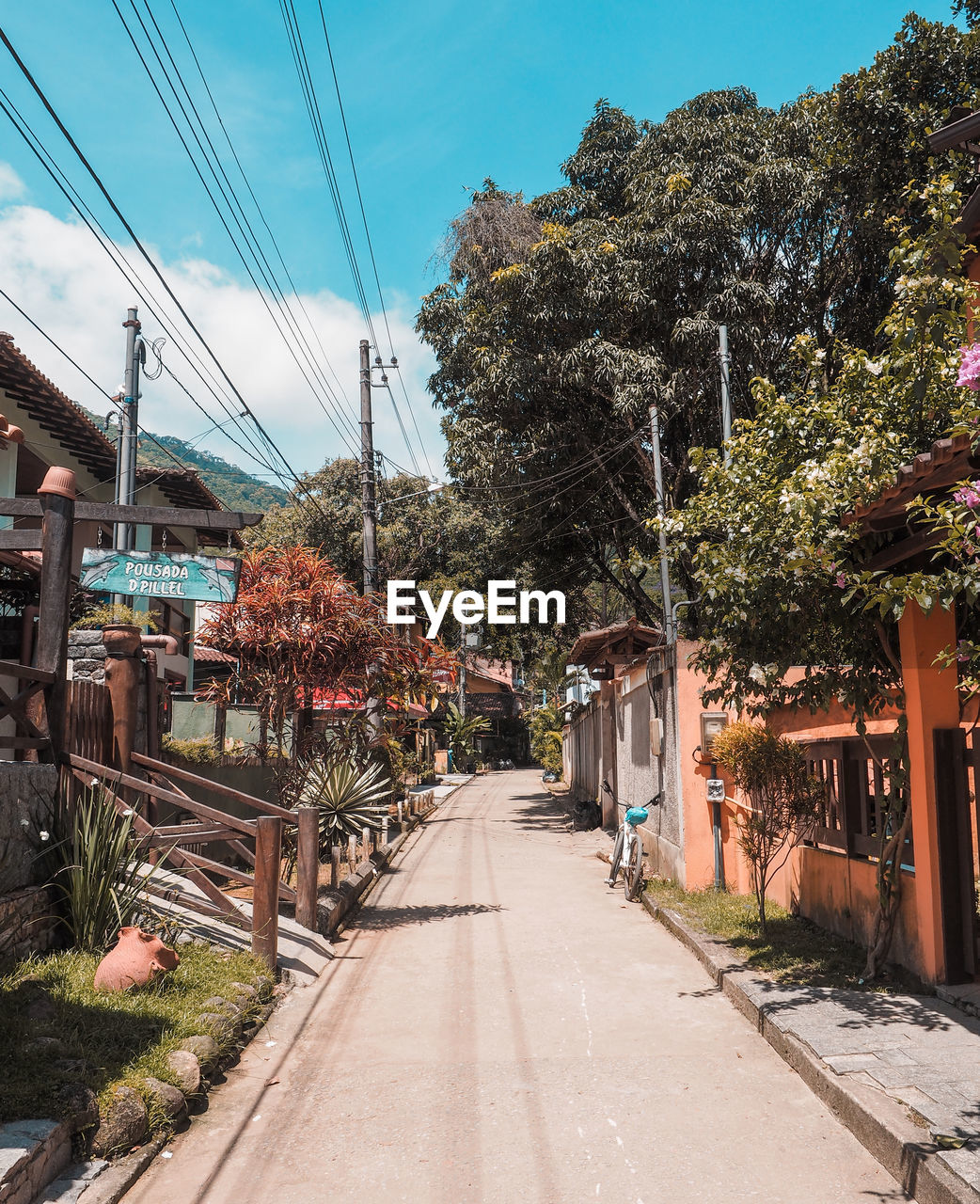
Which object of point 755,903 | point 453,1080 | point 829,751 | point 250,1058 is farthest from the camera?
point 755,903

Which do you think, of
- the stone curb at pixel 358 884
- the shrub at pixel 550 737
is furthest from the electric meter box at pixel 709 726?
the shrub at pixel 550 737

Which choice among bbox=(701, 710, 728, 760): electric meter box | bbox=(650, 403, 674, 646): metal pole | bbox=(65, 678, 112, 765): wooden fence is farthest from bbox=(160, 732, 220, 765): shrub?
bbox=(701, 710, 728, 760): electric meter box

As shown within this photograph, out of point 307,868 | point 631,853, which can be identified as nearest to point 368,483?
point 631,853

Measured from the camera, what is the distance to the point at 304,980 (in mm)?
8086

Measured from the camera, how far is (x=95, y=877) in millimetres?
7098

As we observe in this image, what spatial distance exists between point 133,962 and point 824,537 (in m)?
5.39

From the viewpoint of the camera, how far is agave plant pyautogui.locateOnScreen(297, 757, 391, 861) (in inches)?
458

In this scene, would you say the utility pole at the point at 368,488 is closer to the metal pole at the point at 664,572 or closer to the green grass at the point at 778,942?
the metal pole at the point at 664,572

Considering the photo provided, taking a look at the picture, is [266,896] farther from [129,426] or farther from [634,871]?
[129,426]

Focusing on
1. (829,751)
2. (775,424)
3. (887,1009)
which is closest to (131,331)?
(775,424)

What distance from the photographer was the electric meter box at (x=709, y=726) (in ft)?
38.2

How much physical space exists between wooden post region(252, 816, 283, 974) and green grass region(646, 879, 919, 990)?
12.7 feet

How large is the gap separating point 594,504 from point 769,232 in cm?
738

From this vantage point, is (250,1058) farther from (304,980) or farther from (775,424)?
(775,424)
